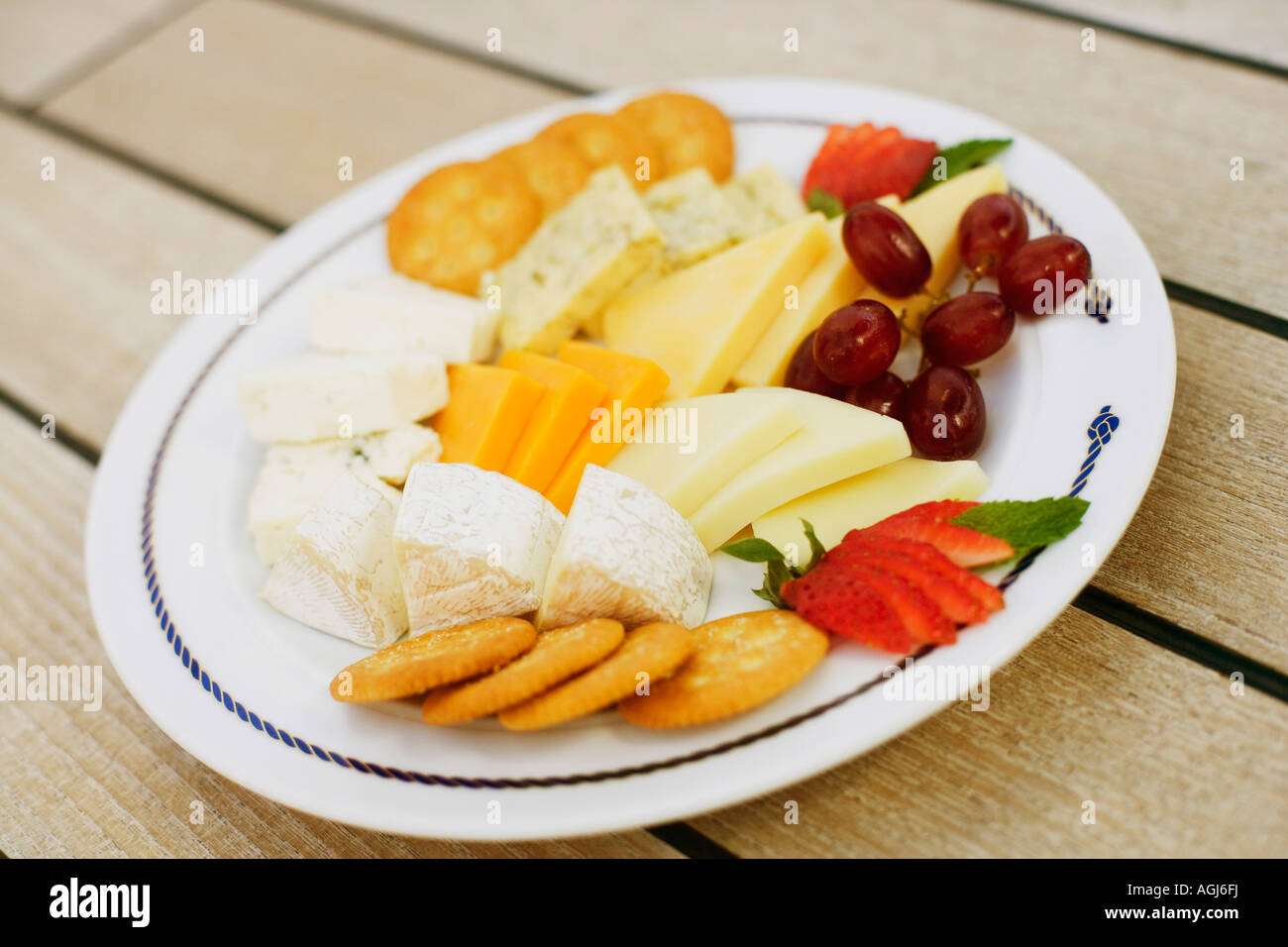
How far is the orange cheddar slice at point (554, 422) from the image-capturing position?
56.9 inches

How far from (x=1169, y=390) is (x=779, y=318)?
61 cm

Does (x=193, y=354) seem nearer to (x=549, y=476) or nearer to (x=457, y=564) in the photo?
(x=549, y=476)

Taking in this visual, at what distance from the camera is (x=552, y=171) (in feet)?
6.03

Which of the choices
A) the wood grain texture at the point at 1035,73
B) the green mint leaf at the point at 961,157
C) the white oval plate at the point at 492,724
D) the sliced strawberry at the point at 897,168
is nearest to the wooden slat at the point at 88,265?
the white oval plate at the point at 492,724

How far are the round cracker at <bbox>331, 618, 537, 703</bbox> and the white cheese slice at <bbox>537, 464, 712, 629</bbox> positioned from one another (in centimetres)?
7

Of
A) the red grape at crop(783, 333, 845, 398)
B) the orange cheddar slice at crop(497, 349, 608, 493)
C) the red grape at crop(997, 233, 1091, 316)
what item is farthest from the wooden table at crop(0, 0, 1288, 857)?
the orange cheddar slice at crop(497, 349, 608, 493)

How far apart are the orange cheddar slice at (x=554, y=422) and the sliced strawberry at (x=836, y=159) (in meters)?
0.62

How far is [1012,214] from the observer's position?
1462mm

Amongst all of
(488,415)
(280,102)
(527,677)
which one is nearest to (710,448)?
(488,415)

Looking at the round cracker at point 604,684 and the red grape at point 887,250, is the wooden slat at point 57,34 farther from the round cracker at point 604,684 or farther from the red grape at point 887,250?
the round cracker at point 604,684

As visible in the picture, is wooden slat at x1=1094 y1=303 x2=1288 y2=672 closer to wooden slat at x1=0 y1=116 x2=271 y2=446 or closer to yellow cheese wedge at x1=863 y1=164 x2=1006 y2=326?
yellow cheese wedge at x1=863 y1=164 x2=1006 y2=326
